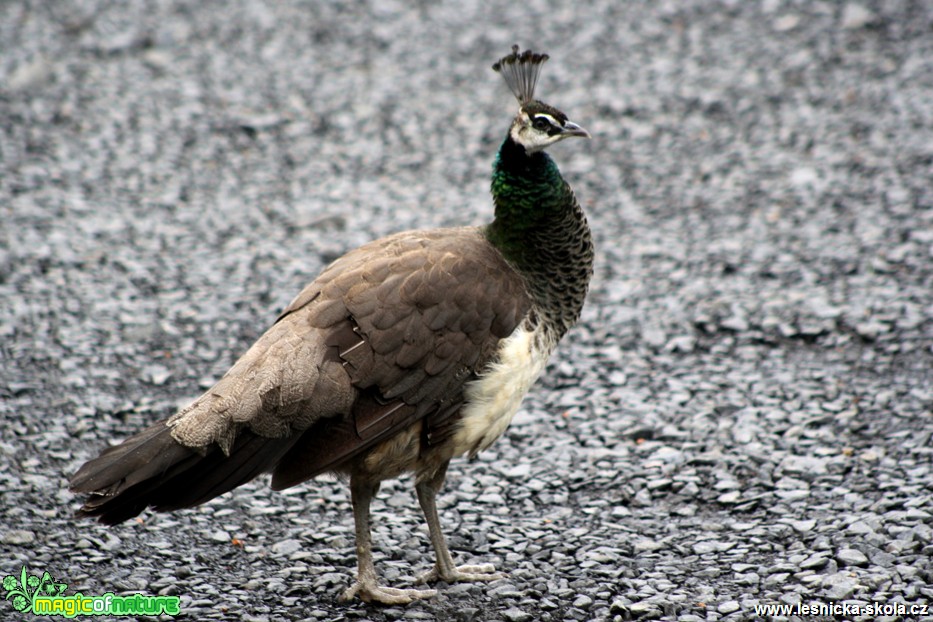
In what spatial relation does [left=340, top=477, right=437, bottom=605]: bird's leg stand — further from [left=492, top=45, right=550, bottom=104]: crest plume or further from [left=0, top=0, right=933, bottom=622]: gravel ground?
[left=492, top=45, right=550, bottom=104]: crest plume

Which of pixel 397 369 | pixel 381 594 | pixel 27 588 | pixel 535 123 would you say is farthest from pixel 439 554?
pixel 535 123

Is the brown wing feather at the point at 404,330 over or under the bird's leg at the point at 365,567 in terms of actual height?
over

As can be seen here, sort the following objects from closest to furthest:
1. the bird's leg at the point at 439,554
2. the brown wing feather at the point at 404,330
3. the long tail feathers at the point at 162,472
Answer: the long tail feathers at the point at 162,472
the brown wing feather at the point at 404,330
the bird's leg at the point at 439,554

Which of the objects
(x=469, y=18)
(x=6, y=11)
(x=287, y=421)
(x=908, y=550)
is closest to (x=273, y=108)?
(x=469, y=18)

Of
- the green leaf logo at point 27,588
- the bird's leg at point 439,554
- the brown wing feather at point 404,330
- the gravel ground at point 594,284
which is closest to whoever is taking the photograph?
the brown wing feather at point 404,330

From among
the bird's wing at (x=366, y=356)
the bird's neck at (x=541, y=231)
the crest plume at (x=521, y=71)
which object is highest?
the crest plume at (x=521, y=71)

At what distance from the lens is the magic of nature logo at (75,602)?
199 inches

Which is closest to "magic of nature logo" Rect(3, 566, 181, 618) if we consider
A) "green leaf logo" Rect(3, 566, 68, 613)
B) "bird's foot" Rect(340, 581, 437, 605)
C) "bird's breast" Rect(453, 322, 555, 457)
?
"green leaf logo" Rect(3, 566, 68, 613)

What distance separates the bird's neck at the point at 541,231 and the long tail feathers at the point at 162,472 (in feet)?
5.47

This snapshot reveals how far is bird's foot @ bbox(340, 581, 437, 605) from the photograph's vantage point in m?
5.22

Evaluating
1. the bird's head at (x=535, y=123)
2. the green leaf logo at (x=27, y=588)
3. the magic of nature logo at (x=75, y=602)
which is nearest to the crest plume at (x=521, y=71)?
the bird's head at (x=535, y=123)

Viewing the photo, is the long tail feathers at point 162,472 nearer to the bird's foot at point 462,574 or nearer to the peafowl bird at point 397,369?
the peafowl bird at point 397,369

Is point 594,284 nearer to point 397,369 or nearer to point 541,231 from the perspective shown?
point 541,231

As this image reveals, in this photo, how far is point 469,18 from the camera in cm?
1347
